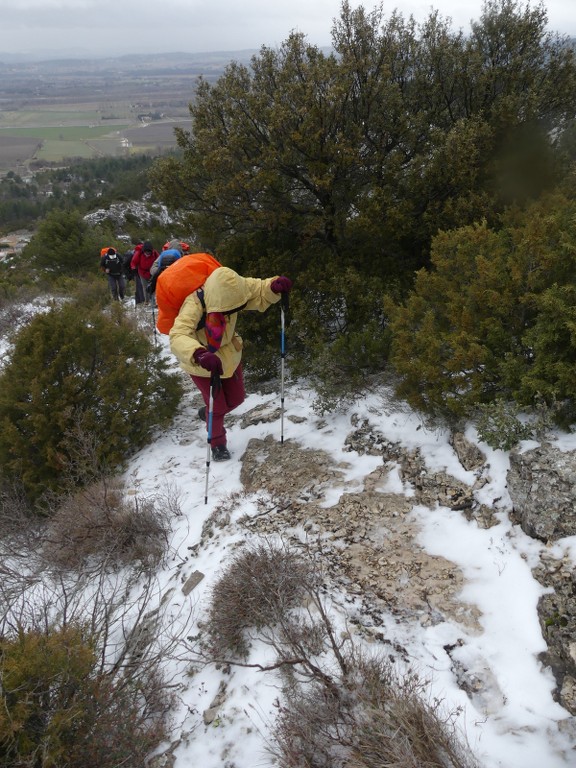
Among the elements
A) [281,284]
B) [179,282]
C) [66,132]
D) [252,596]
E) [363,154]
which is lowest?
[252,596]

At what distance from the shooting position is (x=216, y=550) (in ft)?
13.4

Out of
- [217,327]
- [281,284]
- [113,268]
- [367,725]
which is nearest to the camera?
[367,725]

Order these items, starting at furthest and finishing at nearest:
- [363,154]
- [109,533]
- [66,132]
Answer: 1. [66,132]
2. [363,154]
3. [109,533]

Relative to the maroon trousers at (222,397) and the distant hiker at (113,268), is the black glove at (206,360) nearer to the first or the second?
the maroon trousers at (222,397)

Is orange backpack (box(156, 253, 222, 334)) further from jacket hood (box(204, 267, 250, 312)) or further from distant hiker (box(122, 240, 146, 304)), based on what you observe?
distant hiker (box(122, 240, 146, 304))

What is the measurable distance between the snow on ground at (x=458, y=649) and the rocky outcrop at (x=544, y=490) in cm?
10

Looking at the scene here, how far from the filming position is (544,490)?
132 inches

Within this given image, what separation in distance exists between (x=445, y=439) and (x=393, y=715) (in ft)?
8.75

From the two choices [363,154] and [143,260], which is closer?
[363,154]

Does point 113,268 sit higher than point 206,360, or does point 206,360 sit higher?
point 206,360

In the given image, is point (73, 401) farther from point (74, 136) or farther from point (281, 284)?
point (74, 136)

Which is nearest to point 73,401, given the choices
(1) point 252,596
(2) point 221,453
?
(2) point 221,453

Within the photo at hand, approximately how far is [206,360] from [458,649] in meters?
2.93

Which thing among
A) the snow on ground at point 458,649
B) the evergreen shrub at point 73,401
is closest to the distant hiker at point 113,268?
the evergreen shrub at point 73,401
